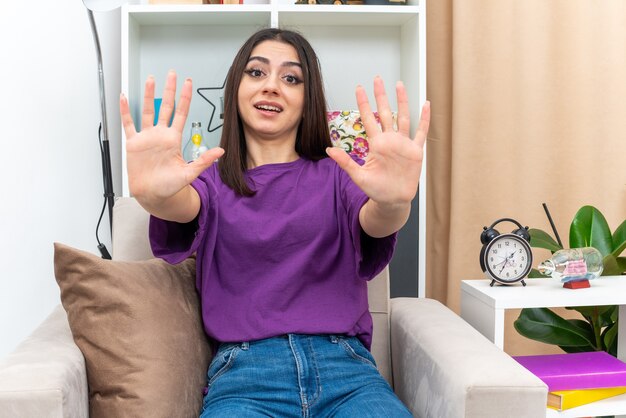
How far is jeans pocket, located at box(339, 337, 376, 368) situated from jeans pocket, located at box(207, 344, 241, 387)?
0.19 m

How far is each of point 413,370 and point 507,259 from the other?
395 millimetres

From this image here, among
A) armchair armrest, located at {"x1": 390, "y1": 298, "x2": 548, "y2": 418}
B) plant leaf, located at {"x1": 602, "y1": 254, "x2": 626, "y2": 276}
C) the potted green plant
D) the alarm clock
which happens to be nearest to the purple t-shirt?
armchair armrest, located at {"x1": 390, "y1": 298, "x2": 548, "y2": 418}

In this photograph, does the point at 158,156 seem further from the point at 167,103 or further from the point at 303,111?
Answer: the point at 303,111

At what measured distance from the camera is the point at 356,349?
129cm

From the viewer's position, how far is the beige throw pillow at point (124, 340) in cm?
110

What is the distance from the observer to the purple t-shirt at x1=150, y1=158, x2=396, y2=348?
1.26m

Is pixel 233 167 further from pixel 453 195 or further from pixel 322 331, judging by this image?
pixel 453 195

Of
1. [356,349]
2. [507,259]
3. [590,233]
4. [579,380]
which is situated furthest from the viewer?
[590,233]

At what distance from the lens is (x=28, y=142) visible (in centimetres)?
170

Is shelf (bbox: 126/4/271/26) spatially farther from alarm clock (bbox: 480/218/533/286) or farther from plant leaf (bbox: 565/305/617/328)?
plant leaf (bbox: 565/305/617/328)

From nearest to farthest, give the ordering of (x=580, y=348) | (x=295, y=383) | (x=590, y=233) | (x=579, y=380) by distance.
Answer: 1. (x=295, y=383)
2. (x=579, y=380)
3. (x=590, y=233)
4. (x=580, y=348)

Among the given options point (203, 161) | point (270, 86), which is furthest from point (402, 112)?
point (270, 86)

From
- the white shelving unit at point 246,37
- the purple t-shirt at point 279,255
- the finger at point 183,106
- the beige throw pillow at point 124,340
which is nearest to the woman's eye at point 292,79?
the purple t-shirt at point 279,255

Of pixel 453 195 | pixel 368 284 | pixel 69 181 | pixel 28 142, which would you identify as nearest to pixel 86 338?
pixel 368 284
